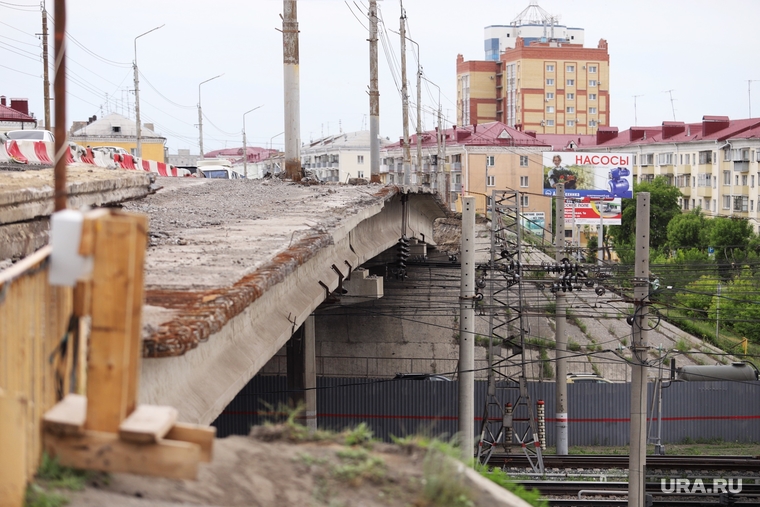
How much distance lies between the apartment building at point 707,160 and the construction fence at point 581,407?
124ft

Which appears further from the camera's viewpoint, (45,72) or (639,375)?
(45,72)

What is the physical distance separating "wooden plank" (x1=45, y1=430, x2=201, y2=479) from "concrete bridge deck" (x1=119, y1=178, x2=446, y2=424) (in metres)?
1.82

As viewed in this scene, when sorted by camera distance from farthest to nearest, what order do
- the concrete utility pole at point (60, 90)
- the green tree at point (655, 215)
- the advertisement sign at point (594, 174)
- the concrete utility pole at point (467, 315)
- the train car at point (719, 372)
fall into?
the green tree at point (655, 215), the advertisement sign at point (594, 174), the train car at point (719, 372), the concrete utility pole at point (467, 315), the concrete utility pole at point (60, 90)

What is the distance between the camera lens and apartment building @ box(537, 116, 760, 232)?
226 ft

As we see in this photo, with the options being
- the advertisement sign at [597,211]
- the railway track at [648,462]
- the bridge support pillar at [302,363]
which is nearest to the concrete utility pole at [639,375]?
the railway track at [648,462]

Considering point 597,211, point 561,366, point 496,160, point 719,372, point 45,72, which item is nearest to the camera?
point 561,366

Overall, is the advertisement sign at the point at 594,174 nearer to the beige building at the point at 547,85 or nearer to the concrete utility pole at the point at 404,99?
the concrete utility pole at the point at 404,99

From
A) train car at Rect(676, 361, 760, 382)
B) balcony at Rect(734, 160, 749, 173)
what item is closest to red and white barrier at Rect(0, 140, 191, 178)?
train car at Rect(676, 361, 760, 382)

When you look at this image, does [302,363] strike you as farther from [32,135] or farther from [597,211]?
[597,211]

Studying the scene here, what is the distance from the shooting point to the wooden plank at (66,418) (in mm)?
4652

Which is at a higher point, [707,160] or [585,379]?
[707,160]

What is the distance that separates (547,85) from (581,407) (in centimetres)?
9897

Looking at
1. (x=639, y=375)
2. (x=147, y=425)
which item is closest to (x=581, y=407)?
(x=639, y=375)

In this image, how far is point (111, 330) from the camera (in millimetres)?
4703
